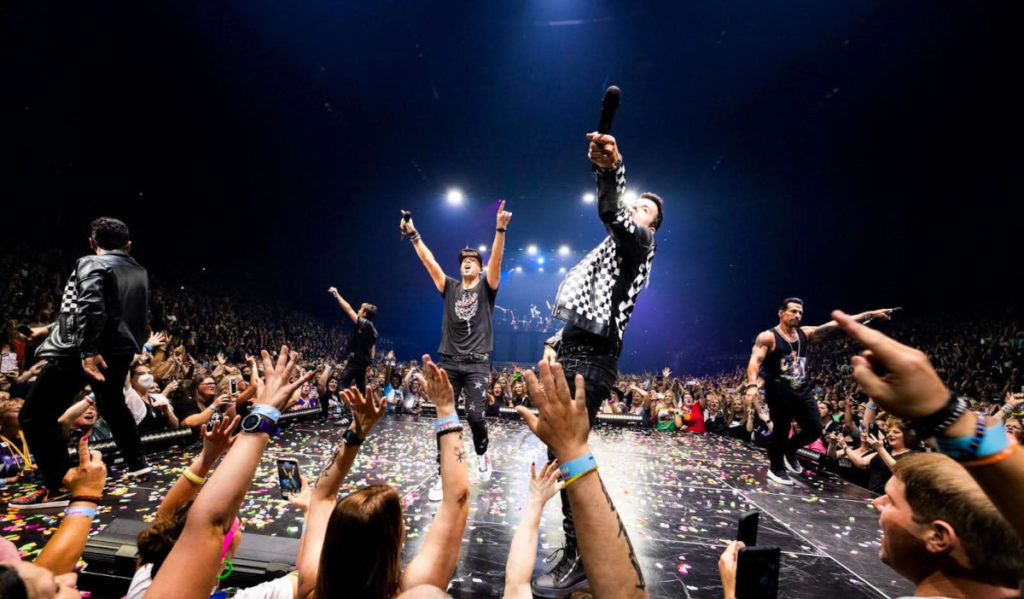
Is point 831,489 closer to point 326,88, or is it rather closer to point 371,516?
point 371,516

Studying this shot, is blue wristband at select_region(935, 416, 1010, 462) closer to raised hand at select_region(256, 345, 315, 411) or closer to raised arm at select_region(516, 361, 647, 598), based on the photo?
raised arm at select_region(516, 361, 647, 598)

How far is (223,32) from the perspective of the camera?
784 centimetres

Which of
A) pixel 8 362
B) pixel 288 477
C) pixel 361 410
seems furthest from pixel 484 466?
pixel 8 362

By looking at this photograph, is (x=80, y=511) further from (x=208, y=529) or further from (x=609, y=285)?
(x=609, y=285)

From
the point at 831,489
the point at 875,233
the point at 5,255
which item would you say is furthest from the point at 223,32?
the point at 875,233

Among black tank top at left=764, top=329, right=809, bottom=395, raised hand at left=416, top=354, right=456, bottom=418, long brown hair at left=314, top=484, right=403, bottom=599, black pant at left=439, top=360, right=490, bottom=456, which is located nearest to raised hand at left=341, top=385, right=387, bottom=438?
raised hand at left=416, top=354, right=456, bottom=418

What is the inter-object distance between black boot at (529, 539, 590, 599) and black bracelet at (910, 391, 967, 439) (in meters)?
1.88

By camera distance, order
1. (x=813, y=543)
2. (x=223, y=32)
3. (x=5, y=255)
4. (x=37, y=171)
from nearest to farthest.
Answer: (x=813, y=543) < (x=223, y=32) < (x=5, y=255) < (x=37, y=171)

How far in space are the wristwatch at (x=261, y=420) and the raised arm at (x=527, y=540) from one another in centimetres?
90

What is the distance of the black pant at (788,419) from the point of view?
15.0 feet

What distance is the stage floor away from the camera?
250 cm

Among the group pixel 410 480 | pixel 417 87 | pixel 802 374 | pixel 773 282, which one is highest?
pixel 417 87

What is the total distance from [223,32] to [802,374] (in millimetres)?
11357

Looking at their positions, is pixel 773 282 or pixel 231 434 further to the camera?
pixel 773 282
